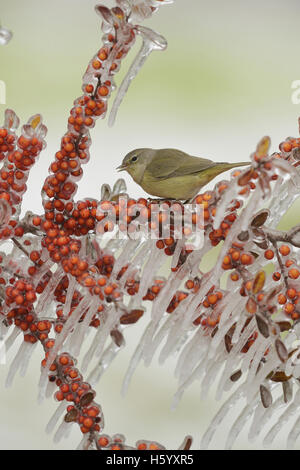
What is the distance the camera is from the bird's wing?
593 millimetres

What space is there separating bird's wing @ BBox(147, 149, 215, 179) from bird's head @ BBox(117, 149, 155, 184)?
0.02m

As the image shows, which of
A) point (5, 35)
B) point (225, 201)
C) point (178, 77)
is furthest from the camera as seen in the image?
point (178, 77)

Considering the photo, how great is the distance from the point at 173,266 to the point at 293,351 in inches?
3.9

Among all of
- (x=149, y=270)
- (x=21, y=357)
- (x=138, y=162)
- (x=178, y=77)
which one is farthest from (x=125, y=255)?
(x=178, y=77)

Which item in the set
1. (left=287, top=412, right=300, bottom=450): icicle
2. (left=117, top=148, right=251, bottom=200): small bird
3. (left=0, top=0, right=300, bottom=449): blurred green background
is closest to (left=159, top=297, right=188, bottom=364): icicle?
(left=287, top=412, right=300, bottom=450): icicle

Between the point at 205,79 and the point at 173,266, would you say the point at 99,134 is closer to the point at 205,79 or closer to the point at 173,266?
the point at 205,79

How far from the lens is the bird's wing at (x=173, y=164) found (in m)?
0.59

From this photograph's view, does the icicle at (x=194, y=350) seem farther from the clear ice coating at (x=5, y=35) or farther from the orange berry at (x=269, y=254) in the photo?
the clear ice coating at (x=5, y=35)

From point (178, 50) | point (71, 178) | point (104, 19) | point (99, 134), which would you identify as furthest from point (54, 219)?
point (178, 50)

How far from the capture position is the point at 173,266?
0.40 meters

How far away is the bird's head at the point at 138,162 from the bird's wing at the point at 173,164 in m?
0.02

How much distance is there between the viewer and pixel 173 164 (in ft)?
1.97

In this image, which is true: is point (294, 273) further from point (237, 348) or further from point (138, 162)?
point (138, 162)

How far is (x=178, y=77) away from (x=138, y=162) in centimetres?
55
